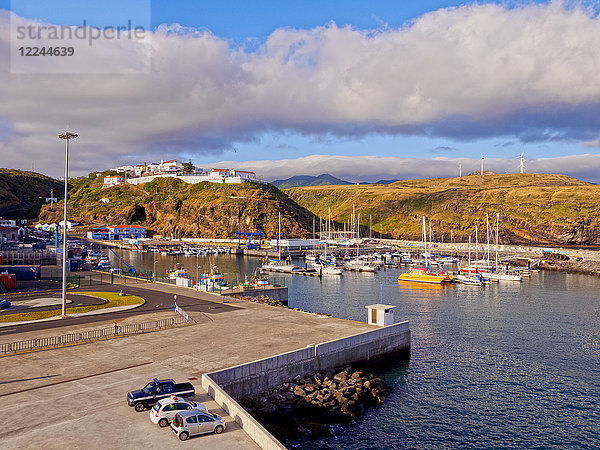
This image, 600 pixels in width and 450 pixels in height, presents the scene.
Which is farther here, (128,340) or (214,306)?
(214,306)

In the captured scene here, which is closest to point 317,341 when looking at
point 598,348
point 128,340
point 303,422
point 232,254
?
point 303,422

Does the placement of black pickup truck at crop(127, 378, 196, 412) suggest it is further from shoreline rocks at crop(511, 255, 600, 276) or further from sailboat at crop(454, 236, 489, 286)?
shoreline rocks at crop(511, 255, 600, 276)

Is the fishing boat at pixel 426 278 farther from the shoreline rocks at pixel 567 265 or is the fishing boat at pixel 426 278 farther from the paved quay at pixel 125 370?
the paved quay at pixel 125 370

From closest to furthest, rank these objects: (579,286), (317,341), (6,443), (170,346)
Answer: (6,443)
(170,346)
(317,341)
(579,286)

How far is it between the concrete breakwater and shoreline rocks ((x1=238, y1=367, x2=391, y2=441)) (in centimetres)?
67

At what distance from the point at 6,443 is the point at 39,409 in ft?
12.4

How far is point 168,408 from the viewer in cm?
2211

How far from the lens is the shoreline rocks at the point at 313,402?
2969 cm

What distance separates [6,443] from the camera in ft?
65.3

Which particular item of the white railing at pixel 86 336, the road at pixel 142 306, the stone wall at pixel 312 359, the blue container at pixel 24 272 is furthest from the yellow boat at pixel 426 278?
the blue container at pixel 24 272

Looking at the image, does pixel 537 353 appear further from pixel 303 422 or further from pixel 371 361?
pixel 303 422

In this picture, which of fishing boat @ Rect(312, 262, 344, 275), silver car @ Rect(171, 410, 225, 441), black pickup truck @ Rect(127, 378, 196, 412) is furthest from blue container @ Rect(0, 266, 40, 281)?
fishing boat @ Rect(312, 262, 344, 275)

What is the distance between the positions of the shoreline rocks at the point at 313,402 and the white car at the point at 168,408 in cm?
780

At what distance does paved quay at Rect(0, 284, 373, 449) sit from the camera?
20828mm
